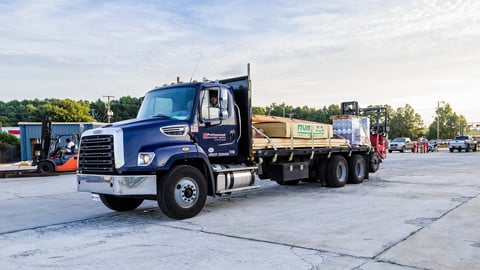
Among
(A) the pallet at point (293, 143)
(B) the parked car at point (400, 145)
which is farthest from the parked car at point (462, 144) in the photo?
(A) the pallet at point (293, 143)

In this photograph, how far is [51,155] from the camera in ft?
69.6

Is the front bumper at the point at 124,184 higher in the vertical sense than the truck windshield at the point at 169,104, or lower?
lower

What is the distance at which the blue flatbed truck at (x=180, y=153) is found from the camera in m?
7.61

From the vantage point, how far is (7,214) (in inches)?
366

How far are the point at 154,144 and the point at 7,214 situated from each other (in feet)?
14.1

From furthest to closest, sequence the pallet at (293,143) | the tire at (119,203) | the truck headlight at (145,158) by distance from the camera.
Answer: the pallet at (293,143) → the tire at (119,203) → the truck headlight at (145,158)

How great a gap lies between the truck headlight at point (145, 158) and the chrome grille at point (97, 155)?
492mm

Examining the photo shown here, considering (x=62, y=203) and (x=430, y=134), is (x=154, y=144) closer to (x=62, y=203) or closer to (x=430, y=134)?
(x=62, y=203)

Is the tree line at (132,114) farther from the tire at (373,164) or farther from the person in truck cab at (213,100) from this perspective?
the person in truck cab at (213,100)

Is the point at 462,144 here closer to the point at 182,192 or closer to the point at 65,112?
the point at 182,192

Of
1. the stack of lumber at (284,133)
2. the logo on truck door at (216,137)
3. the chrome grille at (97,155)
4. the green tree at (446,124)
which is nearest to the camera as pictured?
the chrome grille at (97,155)

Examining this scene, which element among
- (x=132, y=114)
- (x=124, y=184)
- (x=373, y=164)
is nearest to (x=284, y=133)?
(x=124, y=184)

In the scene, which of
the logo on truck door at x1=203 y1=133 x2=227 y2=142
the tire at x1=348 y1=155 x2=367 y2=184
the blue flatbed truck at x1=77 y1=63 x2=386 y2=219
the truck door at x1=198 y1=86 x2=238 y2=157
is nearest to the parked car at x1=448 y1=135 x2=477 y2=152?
the tire at x1=348 y1=155 x2=367 y2=184

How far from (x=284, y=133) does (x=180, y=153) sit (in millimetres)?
3703
